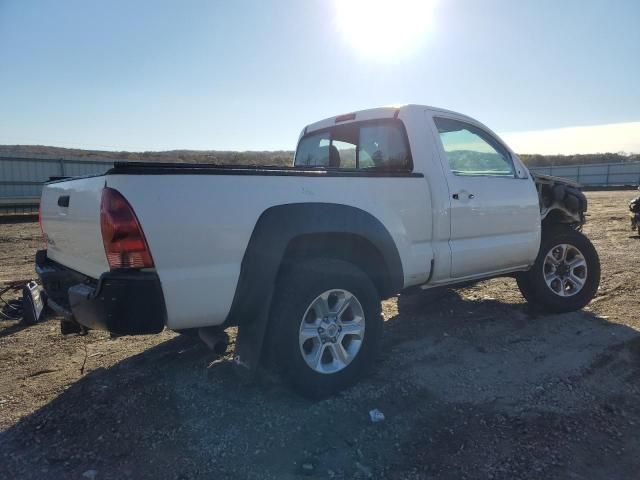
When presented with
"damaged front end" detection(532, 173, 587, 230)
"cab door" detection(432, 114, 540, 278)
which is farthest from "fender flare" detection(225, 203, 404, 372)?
"damaged front end" detection(532, 173, 587, 230)

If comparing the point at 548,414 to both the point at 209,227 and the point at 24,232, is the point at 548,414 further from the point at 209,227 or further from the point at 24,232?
the point at 24,232

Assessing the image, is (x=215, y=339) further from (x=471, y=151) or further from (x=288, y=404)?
(x=471, y=151)

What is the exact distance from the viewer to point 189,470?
2.66 m

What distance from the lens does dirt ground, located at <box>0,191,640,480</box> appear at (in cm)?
271

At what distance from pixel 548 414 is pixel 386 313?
8.08 feet

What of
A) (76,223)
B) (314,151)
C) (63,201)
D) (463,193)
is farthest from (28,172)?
(463,193)

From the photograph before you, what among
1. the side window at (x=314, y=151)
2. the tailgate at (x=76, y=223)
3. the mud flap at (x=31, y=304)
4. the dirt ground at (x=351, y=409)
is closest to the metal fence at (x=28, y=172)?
the mud flap at (x=31, y=304)

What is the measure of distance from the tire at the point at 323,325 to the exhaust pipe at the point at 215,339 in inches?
11.6

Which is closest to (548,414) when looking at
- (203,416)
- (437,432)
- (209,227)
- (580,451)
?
(580,451)

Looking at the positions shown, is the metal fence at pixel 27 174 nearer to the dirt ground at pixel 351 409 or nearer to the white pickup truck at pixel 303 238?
the dirt ground at pixel 351 409

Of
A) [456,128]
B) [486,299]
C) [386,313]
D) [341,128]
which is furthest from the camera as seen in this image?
[486,299]

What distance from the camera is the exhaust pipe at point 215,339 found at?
10.3 ft

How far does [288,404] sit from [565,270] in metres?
3.62

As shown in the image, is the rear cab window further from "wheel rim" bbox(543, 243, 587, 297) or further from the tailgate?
"wheel rim" bbox(543, 243, 587, 297)
